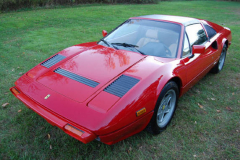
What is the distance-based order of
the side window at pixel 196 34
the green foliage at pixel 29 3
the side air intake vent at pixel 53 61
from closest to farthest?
the side air intake vent at pixel 53 61
the side window at pixel 196 34
the green foliage at pixel 29 3

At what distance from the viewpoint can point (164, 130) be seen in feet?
7.97

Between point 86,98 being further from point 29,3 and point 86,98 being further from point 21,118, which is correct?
point 29,3

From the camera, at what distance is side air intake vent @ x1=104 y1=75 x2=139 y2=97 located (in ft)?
6.24

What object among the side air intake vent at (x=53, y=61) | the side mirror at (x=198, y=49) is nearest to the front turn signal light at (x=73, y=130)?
the side air intake vent at (x=53, y=61)

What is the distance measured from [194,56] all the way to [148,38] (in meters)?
0.75

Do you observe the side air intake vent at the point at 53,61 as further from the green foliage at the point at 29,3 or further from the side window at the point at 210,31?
the green foliage at the point at 29,3

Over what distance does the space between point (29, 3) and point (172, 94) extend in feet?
37.0

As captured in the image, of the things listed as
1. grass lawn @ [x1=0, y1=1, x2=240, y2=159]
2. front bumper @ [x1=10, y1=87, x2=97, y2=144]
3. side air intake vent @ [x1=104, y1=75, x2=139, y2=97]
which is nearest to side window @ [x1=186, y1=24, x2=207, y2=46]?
grass lawn @ [x1=0, y1=1, x2=240, y2=159]

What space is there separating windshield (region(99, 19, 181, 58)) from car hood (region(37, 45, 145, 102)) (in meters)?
0.21

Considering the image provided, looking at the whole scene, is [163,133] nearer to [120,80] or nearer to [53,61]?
[120,80]

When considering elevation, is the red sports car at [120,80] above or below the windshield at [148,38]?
below

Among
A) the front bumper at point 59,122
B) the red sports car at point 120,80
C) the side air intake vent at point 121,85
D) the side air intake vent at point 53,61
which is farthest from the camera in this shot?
the side air intake vent at point 53,61

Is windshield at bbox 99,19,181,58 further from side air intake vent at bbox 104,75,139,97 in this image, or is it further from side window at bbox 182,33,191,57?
side air intake vent at bbox 104,75,139,97

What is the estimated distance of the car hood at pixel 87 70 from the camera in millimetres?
1980
